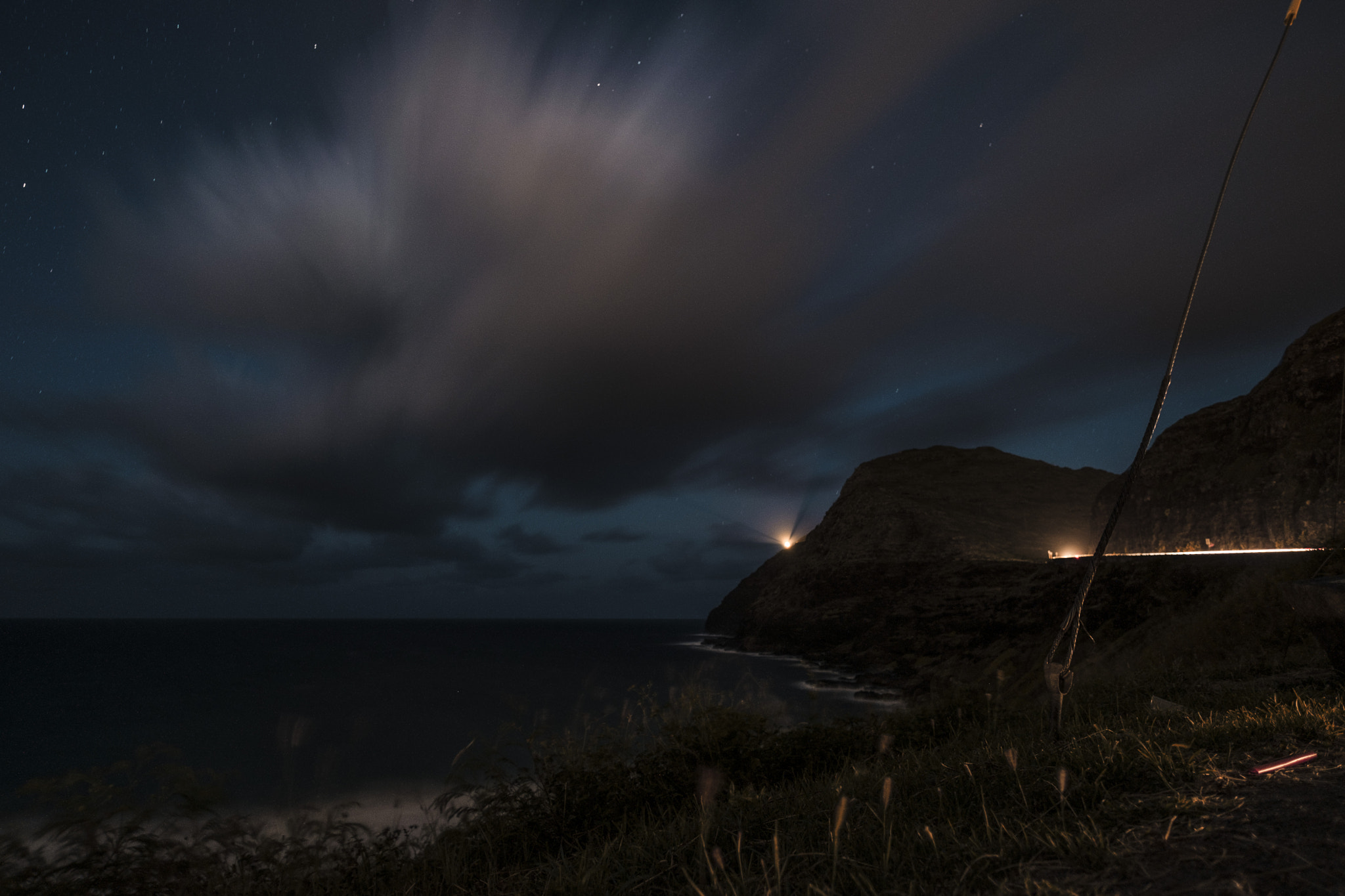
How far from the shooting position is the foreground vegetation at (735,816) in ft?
10.3

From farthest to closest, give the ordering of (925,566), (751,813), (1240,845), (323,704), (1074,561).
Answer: (925,566)
(323,704)
(1074,561)
(751,813)
(1240,845)

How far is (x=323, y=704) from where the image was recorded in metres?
47.2

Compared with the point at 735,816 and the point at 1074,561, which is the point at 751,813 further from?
the point at 1074,561

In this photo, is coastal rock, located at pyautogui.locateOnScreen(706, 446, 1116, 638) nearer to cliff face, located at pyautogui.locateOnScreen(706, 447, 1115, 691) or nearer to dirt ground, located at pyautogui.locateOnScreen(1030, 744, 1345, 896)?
cliff face, located at pyautogui.locateOnScreen(706, 447, 1115, 691)

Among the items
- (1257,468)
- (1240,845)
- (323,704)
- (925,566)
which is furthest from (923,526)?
(1240,845)

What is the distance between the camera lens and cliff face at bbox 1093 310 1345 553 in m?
32.0

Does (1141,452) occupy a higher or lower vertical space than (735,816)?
higher

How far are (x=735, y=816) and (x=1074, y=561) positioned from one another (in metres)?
46.1

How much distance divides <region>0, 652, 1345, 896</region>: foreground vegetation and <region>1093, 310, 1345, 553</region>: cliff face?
32503mm

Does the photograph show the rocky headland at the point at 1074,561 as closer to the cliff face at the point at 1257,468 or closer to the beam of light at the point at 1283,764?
the cliff face at the point at 1257,468

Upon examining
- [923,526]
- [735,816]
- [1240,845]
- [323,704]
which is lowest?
[323,704]

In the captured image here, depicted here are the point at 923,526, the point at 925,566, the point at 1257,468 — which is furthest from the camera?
the point at 923,526

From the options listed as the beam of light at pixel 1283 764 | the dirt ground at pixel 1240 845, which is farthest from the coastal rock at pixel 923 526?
the dirt ground at pixel 1240 845

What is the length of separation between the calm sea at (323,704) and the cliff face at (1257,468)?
2565 centimetres
